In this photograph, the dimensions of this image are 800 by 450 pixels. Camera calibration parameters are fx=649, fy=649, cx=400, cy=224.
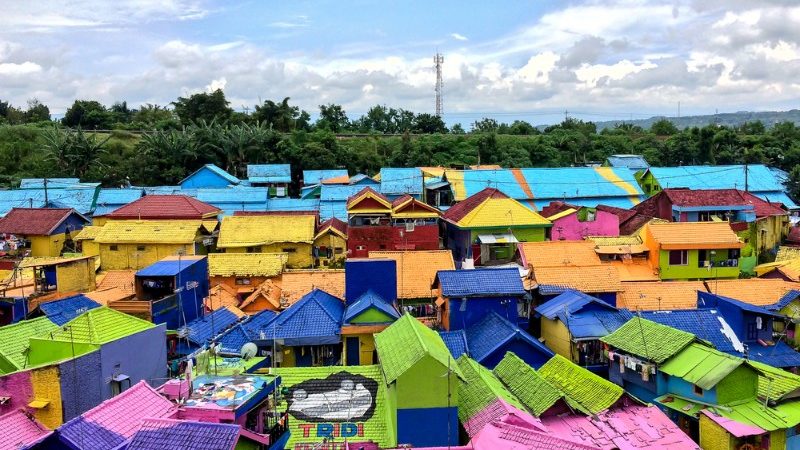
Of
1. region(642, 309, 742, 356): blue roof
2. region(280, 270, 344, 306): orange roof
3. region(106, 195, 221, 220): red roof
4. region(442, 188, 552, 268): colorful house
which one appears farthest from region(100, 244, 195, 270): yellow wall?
region(642, 309, 742, 356): blue roof

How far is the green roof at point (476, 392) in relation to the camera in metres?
14.1

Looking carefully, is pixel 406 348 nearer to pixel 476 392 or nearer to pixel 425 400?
pixel 425 400

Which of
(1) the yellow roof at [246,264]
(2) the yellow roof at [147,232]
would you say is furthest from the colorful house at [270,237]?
(1) the yellow roof at [246,264]

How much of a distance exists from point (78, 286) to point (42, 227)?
9787 mm

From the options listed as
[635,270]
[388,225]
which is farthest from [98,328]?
[635,270]

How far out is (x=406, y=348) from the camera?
1465 centimetres

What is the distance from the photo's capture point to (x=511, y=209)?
32.8 meters

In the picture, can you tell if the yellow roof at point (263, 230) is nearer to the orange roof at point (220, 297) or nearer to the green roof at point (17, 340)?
the orange roof at point (220, 297)

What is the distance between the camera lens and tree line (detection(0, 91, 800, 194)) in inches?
1998

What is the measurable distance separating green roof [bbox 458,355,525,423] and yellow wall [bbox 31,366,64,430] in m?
8.31

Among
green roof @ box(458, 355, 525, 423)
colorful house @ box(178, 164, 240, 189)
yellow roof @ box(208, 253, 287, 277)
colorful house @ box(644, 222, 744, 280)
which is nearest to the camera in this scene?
green roof @ box(458, 355, 525, 423)

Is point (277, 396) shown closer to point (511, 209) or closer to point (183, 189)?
point (511, 209)

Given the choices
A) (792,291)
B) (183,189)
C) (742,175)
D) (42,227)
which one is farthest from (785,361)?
(183,189)

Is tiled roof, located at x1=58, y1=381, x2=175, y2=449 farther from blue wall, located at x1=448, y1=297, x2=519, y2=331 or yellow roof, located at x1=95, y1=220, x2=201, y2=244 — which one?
yellow roof, located at x1=95, y1=220, x2=201, y2=244
